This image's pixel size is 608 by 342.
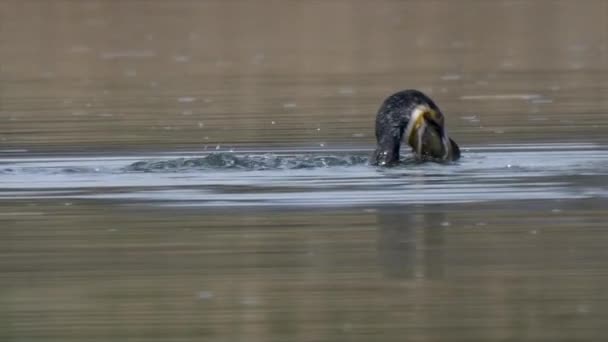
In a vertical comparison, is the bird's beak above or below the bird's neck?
above

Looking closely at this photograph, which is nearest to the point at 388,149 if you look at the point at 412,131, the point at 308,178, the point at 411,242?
the point at 412,131

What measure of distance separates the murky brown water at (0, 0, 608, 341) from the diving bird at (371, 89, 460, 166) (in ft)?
0.75

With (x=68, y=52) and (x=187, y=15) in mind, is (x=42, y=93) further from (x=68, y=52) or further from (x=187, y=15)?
(x=187, y=15)

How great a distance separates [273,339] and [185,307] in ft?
2.90

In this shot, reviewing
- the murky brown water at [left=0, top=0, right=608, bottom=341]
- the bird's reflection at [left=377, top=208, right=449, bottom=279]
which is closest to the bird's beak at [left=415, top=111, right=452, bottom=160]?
the murky brown water at [left=0, top=0, right=608, bottom=341]

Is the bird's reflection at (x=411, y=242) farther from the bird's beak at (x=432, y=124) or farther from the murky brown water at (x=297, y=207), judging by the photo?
the bird's beak at (x=432, y=124)

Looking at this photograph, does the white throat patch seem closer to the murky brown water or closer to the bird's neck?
the bird's neck

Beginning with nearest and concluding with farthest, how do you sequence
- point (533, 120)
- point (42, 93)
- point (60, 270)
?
point (60, 270), point (533, 120), point (42, 93)

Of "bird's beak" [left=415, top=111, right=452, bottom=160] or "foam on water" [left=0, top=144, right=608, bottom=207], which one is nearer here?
"foam on water" [left=0, top=144, right=608, bottom=207]

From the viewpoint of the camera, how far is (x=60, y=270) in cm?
992

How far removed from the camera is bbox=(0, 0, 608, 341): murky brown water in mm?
8680

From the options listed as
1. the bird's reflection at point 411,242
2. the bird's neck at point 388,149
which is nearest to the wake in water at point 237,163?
the bird's neck at point 388,149

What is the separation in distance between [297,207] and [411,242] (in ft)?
5.20

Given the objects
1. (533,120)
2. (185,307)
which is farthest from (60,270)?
(533,120)
